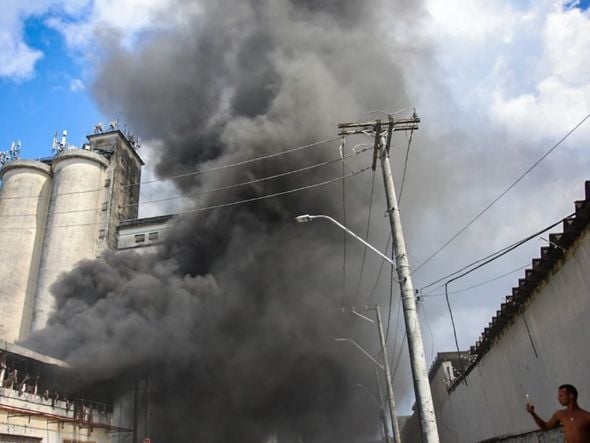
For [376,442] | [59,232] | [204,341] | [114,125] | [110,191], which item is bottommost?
[376,442]

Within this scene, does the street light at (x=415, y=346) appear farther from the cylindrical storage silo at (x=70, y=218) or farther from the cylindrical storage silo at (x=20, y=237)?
the cylindrical storage silo at (x=20, y=237)

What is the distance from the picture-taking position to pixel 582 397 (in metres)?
8.38

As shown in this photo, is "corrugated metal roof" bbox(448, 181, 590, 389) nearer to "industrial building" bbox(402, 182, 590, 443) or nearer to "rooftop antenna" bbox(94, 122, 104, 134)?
"industrial building" bbox(402, 182, 590, 443)

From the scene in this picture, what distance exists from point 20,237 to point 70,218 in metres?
4.23

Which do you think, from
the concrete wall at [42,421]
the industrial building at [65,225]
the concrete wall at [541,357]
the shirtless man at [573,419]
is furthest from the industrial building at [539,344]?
the industrial building at [65,225]

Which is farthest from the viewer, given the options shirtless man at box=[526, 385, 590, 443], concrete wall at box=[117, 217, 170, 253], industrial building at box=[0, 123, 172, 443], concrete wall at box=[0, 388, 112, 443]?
concrete wall at box=[117, 217, 170, 253]

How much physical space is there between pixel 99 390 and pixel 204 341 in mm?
6334

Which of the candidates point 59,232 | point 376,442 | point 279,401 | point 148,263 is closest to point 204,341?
point 148,263

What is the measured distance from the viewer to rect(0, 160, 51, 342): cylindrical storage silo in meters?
35.5

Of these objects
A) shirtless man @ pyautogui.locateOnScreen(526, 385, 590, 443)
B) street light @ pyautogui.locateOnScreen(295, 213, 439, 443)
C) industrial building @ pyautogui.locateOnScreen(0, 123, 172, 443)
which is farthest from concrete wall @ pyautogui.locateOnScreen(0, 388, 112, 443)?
shirtless man @ pyautogui.locateOnScreen(526, 385, 590, 443)

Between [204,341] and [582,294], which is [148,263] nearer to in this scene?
[204,341]

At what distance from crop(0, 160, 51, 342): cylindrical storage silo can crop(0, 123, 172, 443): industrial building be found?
0.07 metres

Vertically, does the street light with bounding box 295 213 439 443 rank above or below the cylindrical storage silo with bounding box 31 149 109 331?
below

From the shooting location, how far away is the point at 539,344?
32.9ft
